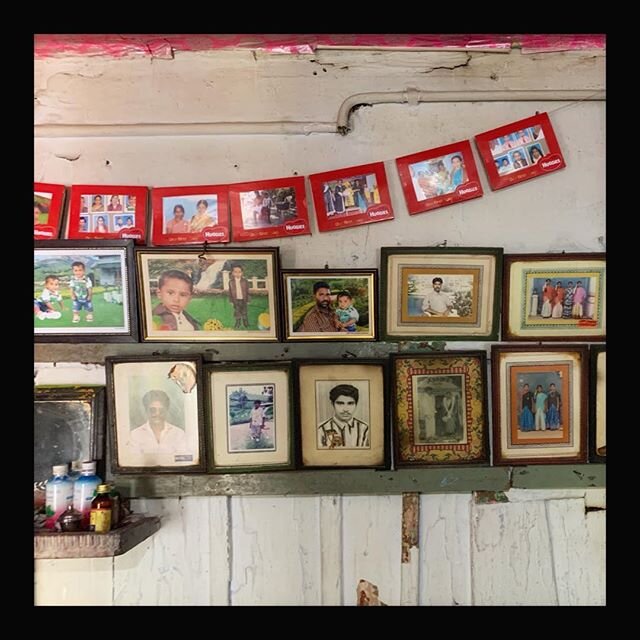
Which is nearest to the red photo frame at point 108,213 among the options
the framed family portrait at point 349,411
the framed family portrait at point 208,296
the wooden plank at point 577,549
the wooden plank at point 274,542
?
the framed family portrait at point 208,296

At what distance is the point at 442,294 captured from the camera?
167 centimetres

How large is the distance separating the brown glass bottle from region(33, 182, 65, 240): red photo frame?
37.0 inches

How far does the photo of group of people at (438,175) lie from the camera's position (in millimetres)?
1680

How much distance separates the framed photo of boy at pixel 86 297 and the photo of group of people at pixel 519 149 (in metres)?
1.43

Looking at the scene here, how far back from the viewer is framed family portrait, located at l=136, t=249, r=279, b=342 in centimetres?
165

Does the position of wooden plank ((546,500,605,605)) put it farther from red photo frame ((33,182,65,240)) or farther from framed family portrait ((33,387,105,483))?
red photo frame ((33,182,65,240))

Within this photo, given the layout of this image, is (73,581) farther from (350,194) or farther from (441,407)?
(350,194)

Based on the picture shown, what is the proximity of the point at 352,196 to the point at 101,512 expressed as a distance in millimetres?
1371

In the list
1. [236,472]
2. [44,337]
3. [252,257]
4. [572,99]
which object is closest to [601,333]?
[572,99]

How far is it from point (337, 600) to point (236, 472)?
60 centimetres

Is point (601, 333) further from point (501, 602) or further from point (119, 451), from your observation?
point (119, 451)

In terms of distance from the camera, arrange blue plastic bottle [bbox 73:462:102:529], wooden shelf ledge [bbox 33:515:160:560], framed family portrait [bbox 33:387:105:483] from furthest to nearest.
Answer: framed family portrait [bbox 33:387:105:483] < blue plastic bottle [bbox 73:462:102:529] < wooden shelf ledge [bbox 33:515:160:560]

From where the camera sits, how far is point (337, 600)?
1.65m

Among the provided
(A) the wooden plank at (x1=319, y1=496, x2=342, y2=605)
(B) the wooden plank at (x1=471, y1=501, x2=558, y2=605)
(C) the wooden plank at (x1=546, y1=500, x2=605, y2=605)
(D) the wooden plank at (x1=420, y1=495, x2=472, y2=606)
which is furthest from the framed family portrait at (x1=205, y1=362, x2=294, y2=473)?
(C) the wooden plank at (x1=546, y1=500, x2=605, y2=605)
